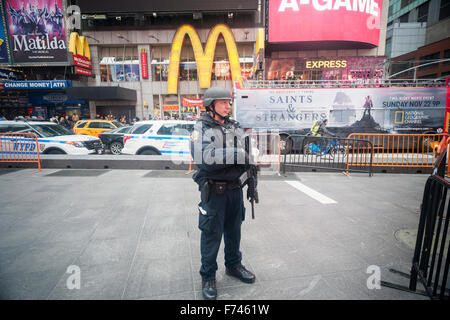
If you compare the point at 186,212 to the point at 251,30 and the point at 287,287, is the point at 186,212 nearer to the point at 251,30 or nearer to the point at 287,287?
the point at 287,287

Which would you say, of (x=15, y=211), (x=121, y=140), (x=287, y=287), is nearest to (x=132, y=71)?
(x=121, y=140)

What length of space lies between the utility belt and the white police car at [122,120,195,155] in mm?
6017

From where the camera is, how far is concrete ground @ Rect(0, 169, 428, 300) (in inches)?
102

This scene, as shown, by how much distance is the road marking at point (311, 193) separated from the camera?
532 centimetres

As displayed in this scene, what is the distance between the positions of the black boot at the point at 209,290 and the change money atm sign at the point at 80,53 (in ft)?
84.8

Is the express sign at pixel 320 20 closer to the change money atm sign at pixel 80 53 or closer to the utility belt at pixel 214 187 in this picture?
the change money atm sign at pixel 80 53

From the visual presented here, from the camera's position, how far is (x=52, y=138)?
356 inches

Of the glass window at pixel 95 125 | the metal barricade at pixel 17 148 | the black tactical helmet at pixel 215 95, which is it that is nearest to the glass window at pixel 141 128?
the metal barricade at pixel 17 148

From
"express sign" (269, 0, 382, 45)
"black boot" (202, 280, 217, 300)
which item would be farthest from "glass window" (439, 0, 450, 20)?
"black boot" (202, 280, 217, 300)

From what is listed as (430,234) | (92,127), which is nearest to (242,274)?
(430,234)

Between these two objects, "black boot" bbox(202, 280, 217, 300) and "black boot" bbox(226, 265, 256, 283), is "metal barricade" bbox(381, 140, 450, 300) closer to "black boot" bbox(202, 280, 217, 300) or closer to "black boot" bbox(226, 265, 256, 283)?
"black boot" bbox(226, 265, 256, 283)

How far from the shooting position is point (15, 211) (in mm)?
4625

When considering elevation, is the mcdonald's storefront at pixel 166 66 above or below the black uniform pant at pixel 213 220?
above
